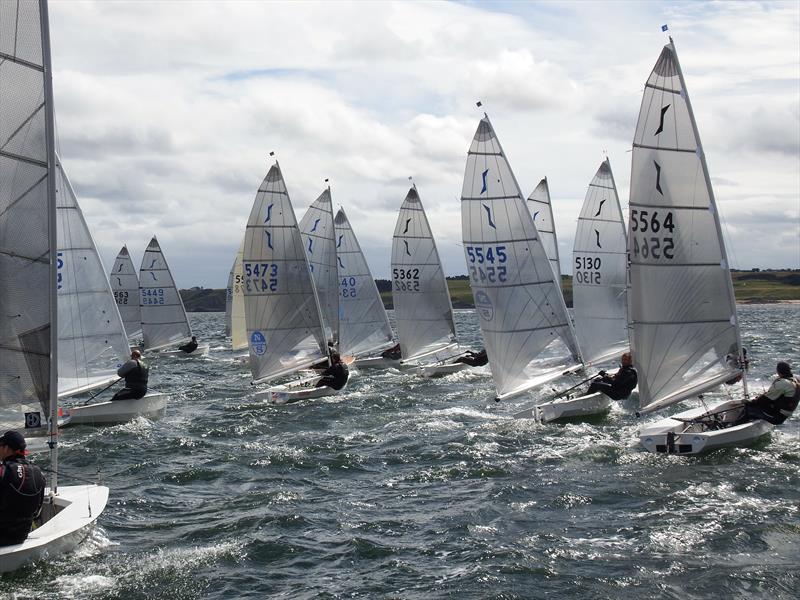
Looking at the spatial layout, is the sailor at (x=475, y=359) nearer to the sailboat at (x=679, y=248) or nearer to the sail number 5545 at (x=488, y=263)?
the sail number 5545 at (x=488, y=263)

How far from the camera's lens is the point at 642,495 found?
48.1 ft

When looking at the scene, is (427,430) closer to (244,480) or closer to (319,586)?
(244,480)

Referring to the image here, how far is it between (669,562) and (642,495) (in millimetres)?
3266

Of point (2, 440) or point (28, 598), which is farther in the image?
point (2, 440)

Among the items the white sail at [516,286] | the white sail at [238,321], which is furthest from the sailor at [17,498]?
the white sail at [238,321]

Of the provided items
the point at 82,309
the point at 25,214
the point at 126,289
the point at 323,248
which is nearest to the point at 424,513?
the point at 25,214

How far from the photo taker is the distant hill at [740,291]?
131125 millimetres

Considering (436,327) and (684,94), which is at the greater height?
(684,94)

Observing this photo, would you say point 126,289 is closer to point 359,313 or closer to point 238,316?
point 238,316

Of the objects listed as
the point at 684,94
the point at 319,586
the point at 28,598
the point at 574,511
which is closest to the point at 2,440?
the point at 28,598

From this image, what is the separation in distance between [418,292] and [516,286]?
12830 millimetres

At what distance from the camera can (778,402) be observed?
17250 millimetres

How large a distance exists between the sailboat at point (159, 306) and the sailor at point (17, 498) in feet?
124

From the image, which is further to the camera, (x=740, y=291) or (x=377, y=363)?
(x=740, y=291)
